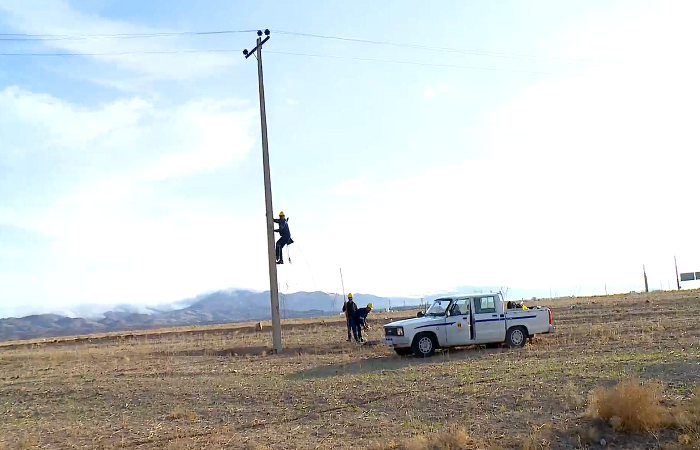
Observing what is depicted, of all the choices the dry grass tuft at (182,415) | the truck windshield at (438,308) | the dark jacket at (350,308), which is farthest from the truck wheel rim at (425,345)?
the dry grass tuft at (182,415)

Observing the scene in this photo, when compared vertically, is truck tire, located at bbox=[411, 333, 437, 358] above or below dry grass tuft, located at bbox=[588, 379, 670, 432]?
above

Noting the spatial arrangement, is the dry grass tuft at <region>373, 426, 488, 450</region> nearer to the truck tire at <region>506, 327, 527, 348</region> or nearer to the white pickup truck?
the white pickup truck

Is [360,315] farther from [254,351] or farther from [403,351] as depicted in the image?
[403,351]

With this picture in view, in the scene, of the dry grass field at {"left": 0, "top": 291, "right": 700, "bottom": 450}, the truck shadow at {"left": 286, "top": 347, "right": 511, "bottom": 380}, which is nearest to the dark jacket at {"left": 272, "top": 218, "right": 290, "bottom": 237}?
the dry grass field at {"left": 0, "top": 291, "right": 700, "bottom": 450}

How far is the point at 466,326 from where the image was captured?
2003cm

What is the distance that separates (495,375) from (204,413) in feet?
19.0

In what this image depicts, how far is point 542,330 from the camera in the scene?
20.6m

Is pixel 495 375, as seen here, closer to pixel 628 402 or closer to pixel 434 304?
pixel 628 402

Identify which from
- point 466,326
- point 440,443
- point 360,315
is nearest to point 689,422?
point 440,443

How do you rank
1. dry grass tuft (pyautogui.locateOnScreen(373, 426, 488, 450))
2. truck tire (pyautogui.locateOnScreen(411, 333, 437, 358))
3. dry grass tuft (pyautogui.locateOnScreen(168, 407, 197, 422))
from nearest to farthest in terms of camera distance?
dry grass tuft (pyautogui.locateOnScreen(373, 426, 488, 450)) → dry grass tuft (pyautogui.locateOnScreen(168, 407, 197, 422)) → truck tire (pyautogui.locateOnScreen(411, 333, 437, 358))

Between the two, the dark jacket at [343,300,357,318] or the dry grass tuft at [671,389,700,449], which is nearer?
A: the dry grass tuft at [671,389,700,449]

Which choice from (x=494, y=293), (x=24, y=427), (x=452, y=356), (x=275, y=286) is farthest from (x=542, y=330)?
(x=24, y=427)

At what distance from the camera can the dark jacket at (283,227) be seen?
25.0m

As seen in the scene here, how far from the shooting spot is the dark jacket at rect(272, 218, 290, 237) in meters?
25.0
